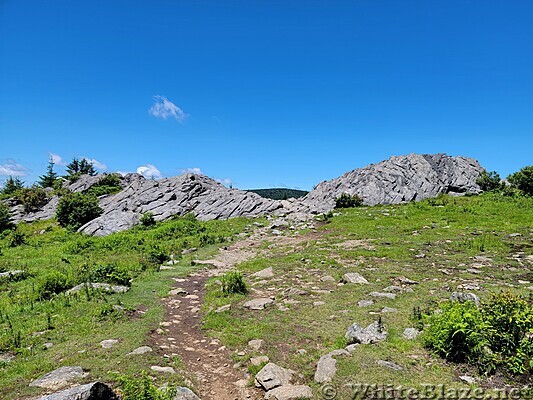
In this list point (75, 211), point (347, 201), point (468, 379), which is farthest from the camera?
point (347, 201)

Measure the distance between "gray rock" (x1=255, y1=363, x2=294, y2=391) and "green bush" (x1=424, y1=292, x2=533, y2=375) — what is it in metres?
3.45

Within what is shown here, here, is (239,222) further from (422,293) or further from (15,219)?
(15,219)

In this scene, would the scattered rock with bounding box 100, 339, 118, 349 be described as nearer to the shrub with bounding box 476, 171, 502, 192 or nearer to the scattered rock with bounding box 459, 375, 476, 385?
the scattered rock with bounding box 459, 375, 476, 385

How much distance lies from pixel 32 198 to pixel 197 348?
1837 inches

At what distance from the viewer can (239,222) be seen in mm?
34906

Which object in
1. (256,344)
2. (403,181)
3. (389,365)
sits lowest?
(256,344)

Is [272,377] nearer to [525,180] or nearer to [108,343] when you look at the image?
[108,343]

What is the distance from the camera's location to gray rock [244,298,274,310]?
11.5 metres

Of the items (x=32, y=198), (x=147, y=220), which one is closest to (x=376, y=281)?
(x=147, y=220)

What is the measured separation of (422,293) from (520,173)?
36.6 meters

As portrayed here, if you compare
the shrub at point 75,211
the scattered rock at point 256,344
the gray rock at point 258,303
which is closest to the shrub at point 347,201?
the gray rock at point 258,303

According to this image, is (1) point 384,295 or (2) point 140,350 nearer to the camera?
(2) point 140,350

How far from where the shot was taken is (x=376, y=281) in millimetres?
13180

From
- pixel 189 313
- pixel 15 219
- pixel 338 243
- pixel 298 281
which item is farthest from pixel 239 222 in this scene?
pixel 15 219
